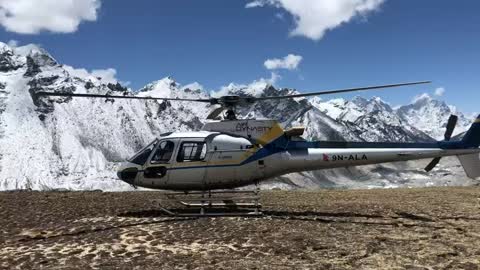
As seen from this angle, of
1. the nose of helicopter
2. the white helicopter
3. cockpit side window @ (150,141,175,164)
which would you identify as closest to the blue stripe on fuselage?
the white helicopter

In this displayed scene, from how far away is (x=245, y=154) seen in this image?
76.8 feet

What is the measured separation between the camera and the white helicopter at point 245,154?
75.8 ft

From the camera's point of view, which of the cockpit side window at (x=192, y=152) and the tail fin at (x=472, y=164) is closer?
the cockpit side window at (x=192, y=152)

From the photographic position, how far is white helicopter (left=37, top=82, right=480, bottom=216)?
75.8 ft

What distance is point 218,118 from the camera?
25484 mm

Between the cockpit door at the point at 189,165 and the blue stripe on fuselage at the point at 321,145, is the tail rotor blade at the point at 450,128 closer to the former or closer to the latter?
the blue stripe on fuselage at the point at 321,145

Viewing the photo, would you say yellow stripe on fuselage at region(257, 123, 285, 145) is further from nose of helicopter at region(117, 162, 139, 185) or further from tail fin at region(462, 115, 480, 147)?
tail fin at region(462, 115, 480, 147)

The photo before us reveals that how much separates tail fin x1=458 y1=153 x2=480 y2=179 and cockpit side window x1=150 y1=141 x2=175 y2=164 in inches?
574

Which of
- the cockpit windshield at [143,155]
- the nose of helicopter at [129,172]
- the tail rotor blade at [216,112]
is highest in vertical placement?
the tail rotor blade at [216,112]

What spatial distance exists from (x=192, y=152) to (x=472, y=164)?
14.2 meters

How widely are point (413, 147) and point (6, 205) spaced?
20761 mm

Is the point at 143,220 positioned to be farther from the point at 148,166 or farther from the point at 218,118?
the point at 218,118

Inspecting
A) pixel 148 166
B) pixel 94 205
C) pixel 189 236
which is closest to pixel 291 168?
pixel 148 166

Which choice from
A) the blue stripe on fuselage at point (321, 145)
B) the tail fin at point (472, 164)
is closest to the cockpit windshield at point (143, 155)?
the blue stripe on fuselage at point (321, 145)
